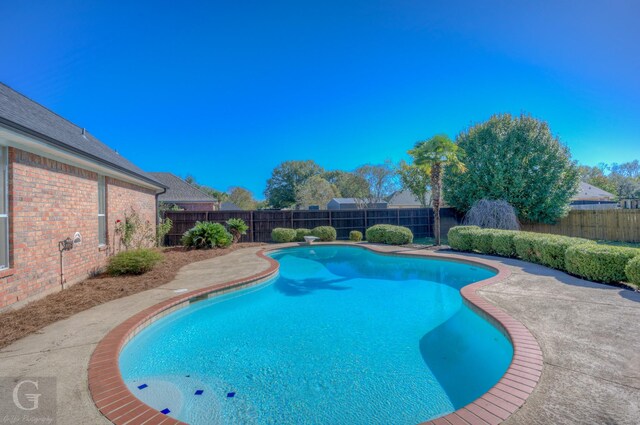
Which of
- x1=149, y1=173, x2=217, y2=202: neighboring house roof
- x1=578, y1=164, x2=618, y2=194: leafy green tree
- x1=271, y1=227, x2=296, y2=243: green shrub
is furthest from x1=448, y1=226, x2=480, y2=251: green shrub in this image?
x1=578, y1=164, x2=618, y2=194: leafy green tree

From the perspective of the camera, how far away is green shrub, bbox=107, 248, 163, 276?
24.4 feet

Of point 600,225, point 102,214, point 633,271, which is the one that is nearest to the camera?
point 633,271

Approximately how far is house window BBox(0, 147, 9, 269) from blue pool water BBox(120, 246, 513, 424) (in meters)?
2.57

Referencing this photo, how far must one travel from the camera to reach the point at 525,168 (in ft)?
56.2

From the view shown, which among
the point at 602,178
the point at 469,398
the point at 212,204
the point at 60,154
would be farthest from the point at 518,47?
the point at 602,178

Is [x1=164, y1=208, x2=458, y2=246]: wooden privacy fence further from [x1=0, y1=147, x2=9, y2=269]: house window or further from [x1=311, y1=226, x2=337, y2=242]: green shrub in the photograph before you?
[x1=0, y1=147, x2=9, y2=269]: house window

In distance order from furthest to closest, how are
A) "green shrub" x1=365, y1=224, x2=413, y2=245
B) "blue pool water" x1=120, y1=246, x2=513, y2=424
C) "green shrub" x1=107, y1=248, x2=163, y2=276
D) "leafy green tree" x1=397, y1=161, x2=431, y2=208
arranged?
"leafy green tree" x1=397, y1=161, x2=431, y2=208 < "green shrub" x1=365, y1=224, x2=413, y2=245 < "green shrub" x1=107, y1=248, x2=163, y2=276 < "blue pool water" x1=120, y1=246, x2=513, y2=424

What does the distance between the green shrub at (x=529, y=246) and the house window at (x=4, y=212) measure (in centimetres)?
1243

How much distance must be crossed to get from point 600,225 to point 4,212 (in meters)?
23.6

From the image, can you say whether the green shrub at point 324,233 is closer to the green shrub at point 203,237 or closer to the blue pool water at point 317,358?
the green shrub at point 203,237

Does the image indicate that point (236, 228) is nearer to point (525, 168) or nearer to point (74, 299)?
point (74, 299)

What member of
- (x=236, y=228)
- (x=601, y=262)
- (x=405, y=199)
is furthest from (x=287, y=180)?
(x=601, y=262)

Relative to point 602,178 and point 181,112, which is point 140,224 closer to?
point 181,112

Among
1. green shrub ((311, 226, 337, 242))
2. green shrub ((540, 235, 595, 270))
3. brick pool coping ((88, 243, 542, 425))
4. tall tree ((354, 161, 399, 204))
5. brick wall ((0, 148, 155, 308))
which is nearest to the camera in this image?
brick pool coping ((88, 243, 542, 425))
